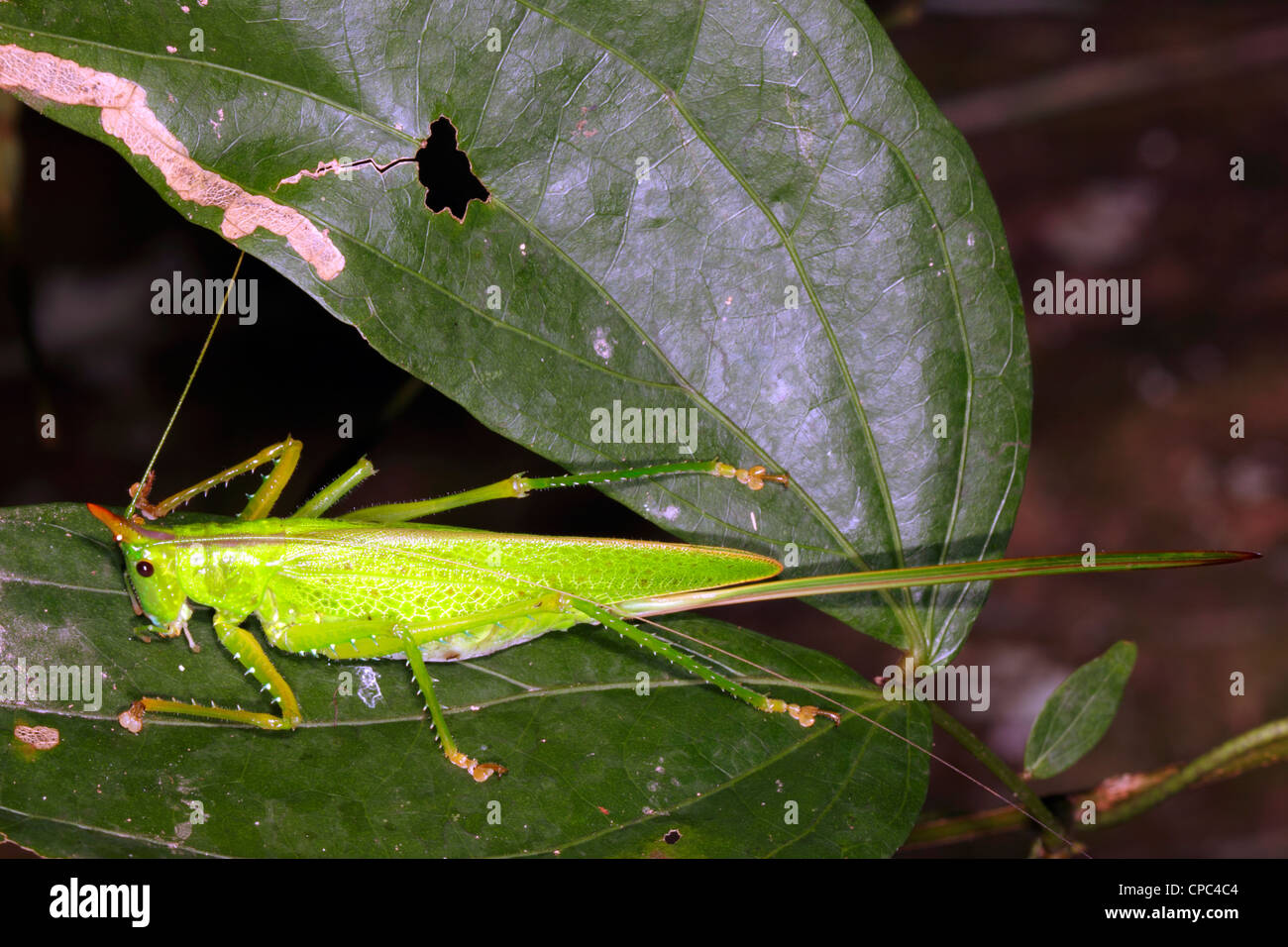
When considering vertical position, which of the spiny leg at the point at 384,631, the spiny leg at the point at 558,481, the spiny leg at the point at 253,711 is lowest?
the spiny leg at the point at 253,711

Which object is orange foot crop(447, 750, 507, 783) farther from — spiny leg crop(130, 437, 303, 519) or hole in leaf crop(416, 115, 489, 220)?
hole in leaf crop(416, 115, 489, 220)

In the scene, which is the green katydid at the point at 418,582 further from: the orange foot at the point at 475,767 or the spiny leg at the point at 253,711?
the orange foot at the point at 475,767

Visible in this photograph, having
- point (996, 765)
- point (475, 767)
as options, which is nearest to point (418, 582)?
point (475, 767)

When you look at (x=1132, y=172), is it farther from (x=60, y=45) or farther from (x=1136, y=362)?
(x=60, y=45)

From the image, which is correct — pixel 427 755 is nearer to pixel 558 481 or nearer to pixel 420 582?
pixel 420 582

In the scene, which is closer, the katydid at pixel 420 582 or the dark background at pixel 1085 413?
the katydid at pixel 420 582

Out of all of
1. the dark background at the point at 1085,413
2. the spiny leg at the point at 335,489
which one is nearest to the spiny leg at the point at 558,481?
the spiny leg at the point at 335,489

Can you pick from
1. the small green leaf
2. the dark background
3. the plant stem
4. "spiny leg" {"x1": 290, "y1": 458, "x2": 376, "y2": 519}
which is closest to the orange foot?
"spiny leg" {"x1": 290, "y1": 458, "x2": 376, "y2": 519}
